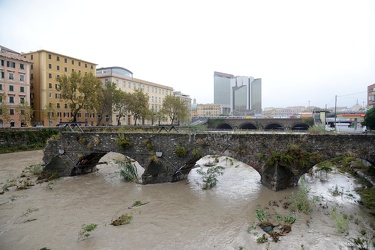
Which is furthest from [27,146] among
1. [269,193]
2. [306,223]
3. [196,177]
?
[306,223]

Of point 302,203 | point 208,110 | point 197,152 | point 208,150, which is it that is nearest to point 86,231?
point 197,152

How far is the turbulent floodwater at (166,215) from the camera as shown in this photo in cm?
891

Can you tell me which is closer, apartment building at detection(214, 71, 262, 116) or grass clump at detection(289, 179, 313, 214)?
grass clump at detection(289, 179, 313, 214)

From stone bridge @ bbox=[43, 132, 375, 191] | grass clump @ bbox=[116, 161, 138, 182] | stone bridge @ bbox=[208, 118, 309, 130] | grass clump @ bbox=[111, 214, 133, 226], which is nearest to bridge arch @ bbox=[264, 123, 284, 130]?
stone bridge @ bbox=[208, 118, 309, 130]

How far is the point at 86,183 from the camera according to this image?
16.4 m

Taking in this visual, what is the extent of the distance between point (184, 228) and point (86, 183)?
9.29 m

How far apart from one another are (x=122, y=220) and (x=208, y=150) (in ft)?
20.5

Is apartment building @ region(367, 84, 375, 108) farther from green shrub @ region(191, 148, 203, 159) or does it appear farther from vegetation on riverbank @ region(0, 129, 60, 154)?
vegetation on riverbank @ region(0, 129, 60, 154)

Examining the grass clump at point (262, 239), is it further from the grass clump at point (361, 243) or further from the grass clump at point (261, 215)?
the grass clump at point (361, 243)

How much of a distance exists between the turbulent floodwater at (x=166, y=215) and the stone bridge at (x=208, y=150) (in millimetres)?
1036

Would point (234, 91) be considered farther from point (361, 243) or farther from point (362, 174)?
point (361, 243)

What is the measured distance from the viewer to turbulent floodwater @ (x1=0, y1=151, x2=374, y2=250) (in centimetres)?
891

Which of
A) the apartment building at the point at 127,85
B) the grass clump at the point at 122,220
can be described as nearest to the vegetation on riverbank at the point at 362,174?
the grass clump at the point at 122,220

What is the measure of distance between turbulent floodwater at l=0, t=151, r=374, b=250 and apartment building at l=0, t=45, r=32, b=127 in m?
27.9
